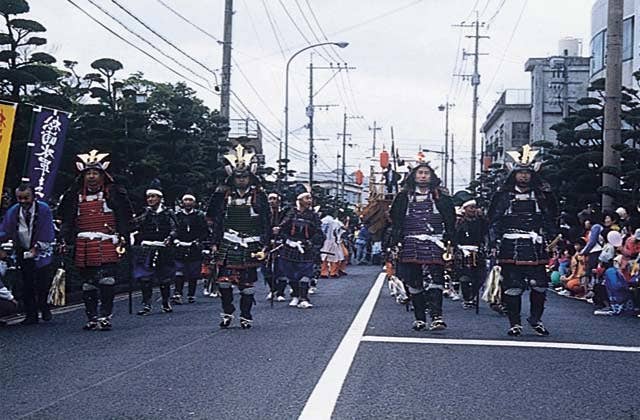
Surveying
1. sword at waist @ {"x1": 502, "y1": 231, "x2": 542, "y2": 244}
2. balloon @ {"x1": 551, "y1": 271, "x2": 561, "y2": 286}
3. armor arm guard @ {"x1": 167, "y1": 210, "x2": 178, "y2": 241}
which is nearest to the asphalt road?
sword at waist @ {"x1": 502, "y1": 231, "x2": 542, "y2": 244}

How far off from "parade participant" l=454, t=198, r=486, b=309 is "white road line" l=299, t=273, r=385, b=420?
3.95 metres

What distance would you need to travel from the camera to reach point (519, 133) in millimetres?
74500

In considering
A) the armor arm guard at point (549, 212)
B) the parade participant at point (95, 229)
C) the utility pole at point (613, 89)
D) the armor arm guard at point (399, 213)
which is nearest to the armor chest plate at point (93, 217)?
the parade participant at point (95, 229)

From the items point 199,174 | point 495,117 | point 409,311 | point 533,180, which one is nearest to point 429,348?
point 533,180

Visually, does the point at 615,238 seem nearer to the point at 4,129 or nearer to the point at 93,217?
the point at 93,217

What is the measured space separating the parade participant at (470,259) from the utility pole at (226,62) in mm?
13401

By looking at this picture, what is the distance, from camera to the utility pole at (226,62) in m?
28.2

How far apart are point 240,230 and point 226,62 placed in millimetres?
17457

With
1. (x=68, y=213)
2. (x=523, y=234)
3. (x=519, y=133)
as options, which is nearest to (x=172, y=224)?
(x=68, y=213)

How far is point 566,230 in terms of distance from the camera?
21688mm

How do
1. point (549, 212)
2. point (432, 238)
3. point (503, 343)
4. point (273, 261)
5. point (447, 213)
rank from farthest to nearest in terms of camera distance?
1. point (273, 261)
2. point (447, 213)
3. point (432, 238)
4. point (549, 212)
5. point (503, 343)

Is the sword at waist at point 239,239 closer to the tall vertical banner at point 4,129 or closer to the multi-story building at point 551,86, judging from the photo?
the tall vertical banner at point 4,129

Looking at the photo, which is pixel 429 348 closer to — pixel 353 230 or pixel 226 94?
pixel 226 94

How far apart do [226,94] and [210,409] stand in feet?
73.0
